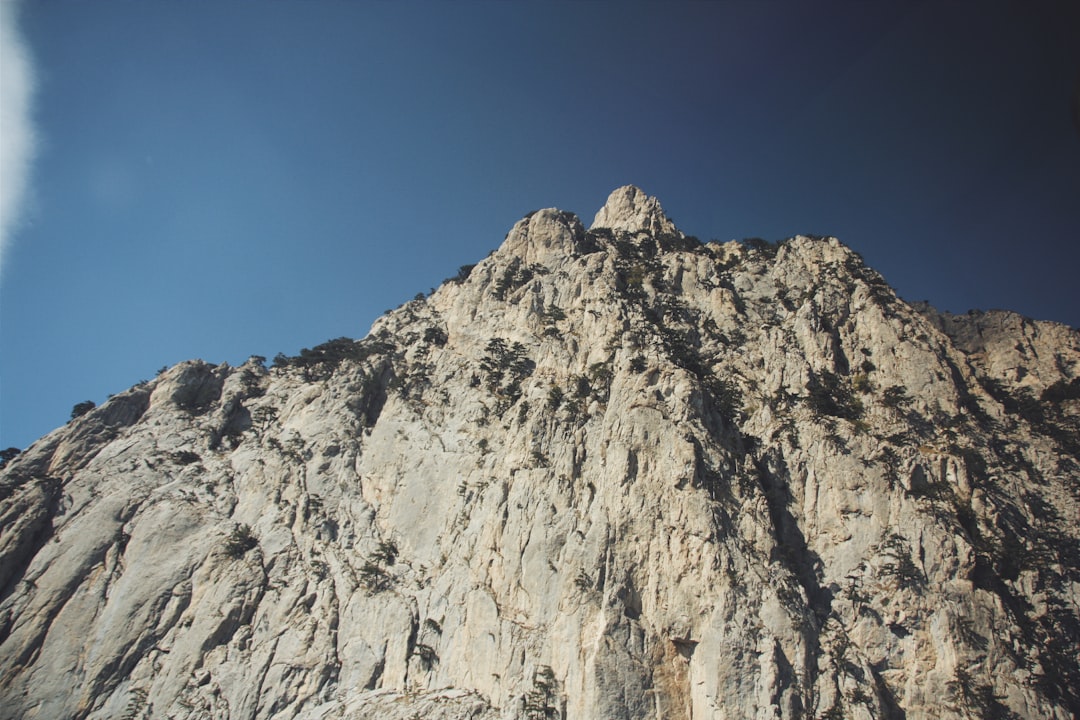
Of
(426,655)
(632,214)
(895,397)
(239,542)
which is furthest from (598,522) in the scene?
(632,214)

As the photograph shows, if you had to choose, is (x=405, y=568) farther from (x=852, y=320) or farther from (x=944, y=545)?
(x=852, y=320)

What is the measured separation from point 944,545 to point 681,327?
33255mm

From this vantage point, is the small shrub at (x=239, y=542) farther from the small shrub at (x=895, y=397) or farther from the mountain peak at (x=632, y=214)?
the mountain peak at (x=632, y=214)

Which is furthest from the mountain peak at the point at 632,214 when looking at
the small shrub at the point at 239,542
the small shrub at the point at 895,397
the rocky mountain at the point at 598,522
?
the small shrub at the point at 239,542

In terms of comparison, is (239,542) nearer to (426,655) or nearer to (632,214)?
(426,655)

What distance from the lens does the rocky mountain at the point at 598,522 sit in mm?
39781

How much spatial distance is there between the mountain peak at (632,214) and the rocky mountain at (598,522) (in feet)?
85.3

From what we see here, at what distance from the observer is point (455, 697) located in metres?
44.0

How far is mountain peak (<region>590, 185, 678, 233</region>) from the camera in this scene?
Result: 101794mm

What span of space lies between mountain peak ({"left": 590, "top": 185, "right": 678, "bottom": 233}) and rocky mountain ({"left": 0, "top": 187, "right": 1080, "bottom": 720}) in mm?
26013

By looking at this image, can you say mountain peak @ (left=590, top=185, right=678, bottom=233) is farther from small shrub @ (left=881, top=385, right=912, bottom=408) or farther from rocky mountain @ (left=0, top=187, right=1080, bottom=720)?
small shrub @ (left=881, top=385, right=912, bottom=408)

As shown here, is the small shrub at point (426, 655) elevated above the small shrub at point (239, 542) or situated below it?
below

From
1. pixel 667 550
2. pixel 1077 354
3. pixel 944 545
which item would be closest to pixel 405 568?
pixel 667 550

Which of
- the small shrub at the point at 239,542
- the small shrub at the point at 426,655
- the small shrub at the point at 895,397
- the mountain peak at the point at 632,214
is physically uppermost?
the mountain peak at the point at 632,214
